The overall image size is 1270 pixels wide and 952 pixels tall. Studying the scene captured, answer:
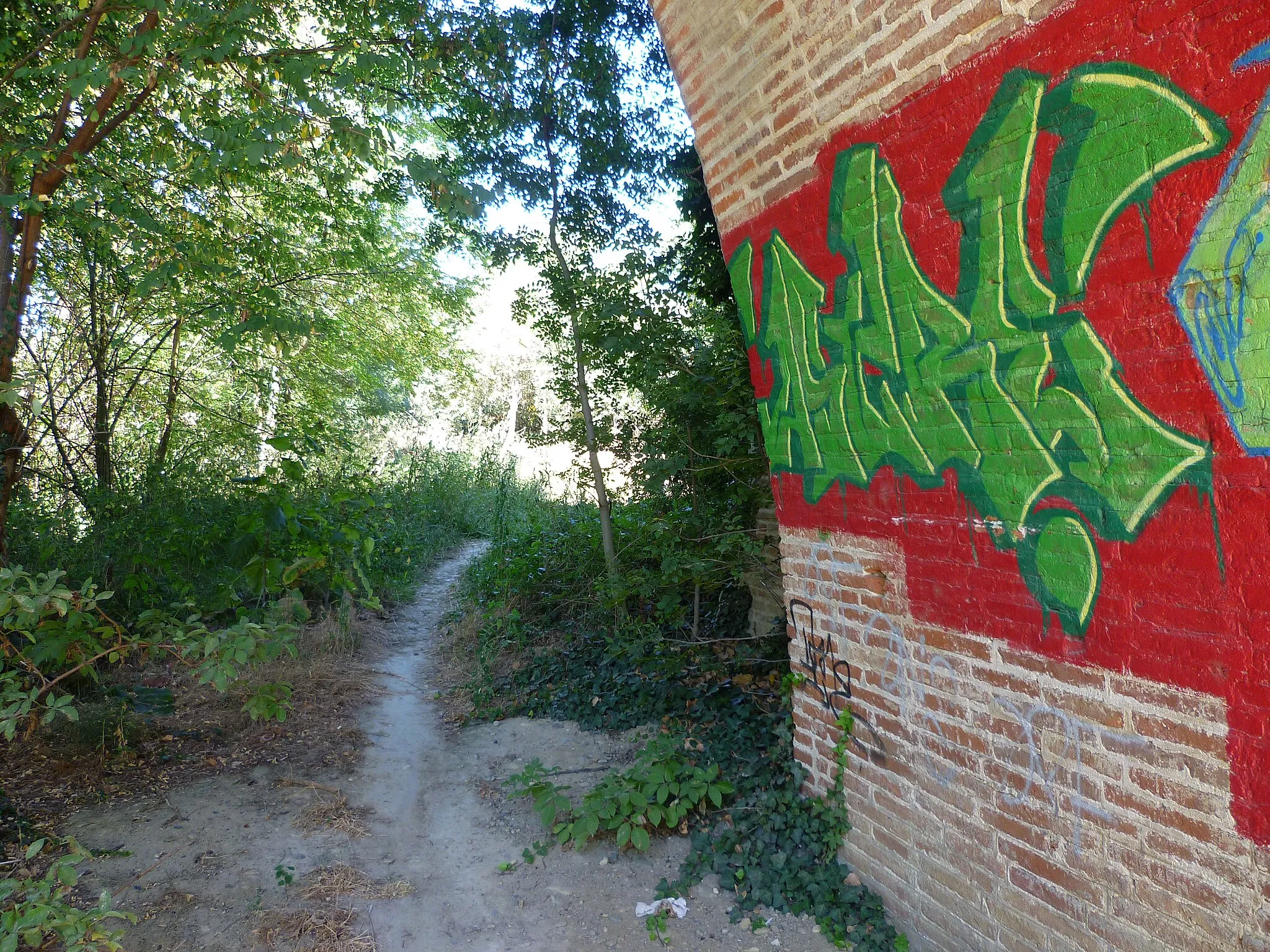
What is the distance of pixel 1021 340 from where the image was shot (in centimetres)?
235

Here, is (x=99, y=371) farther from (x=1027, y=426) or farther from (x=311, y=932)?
(x=1027, y=426)

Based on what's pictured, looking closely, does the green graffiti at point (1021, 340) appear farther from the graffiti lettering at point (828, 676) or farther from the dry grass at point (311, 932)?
the dry grass at point (311, 932)

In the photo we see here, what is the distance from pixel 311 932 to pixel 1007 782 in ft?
10.2

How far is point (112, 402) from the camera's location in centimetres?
748

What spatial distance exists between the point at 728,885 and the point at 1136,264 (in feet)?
10.7

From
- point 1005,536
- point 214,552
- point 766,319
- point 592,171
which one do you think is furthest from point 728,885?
point 592,171

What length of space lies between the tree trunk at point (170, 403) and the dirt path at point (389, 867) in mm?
4108

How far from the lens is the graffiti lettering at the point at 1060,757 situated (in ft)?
7.59

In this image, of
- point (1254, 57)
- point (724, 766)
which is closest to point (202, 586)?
point (724, 766)

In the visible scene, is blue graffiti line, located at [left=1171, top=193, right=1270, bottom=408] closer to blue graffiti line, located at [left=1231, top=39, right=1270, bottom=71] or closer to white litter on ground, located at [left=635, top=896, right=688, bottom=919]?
blue graffiti line, located at [left=1231, top=39, right=1270, bottom=71]

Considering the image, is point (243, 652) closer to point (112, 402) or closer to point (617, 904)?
point (617, 904)

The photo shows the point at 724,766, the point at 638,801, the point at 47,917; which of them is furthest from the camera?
the point at 724,766

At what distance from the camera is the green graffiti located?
2008mm

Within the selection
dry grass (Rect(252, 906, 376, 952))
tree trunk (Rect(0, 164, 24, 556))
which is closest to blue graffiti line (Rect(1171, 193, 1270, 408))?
dry grass (Rect(252, 906, 376, 952))
